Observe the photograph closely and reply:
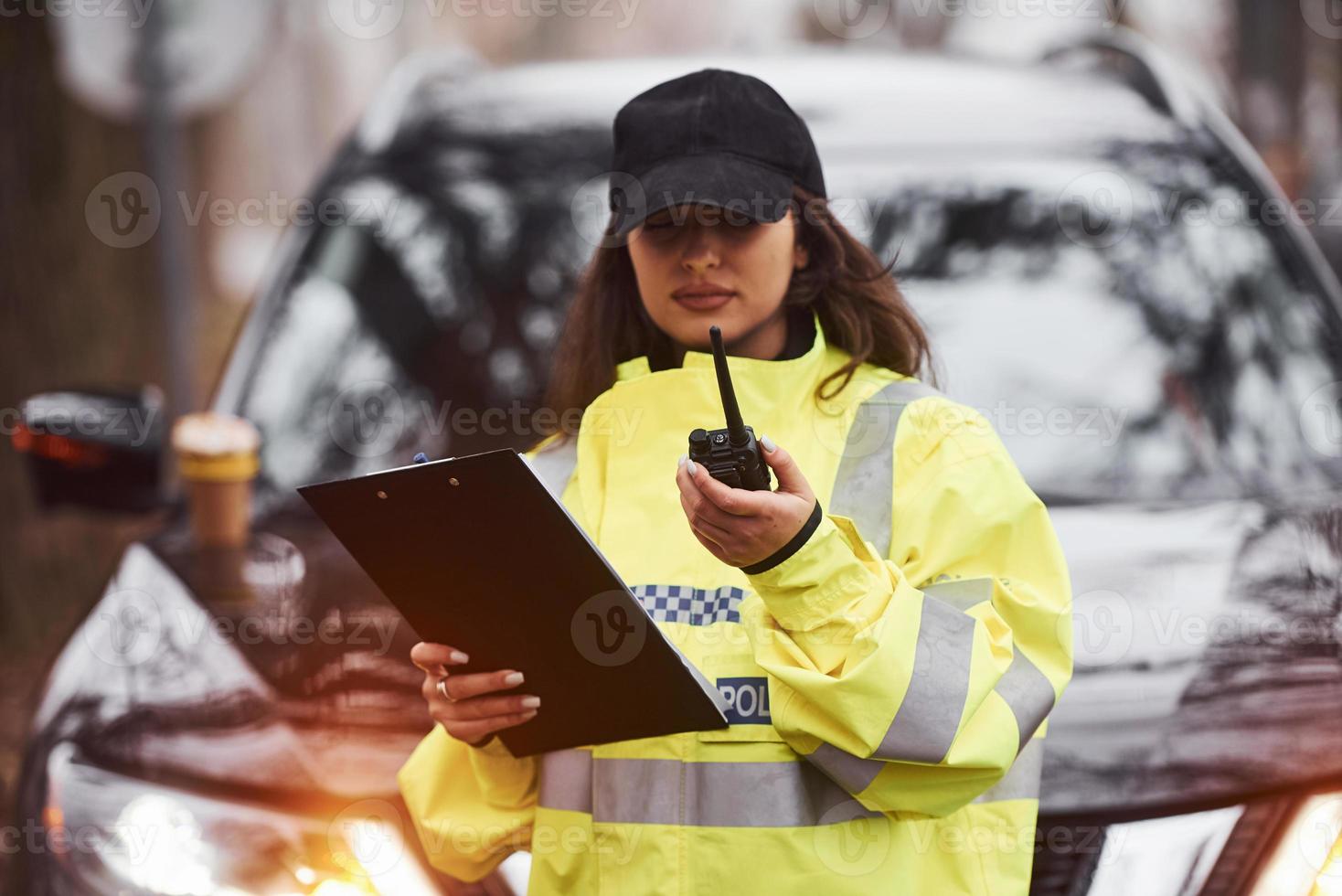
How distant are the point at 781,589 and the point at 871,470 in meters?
0.27

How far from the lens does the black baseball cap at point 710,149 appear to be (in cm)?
209

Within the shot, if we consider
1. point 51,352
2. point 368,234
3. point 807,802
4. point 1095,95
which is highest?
point 1095,95

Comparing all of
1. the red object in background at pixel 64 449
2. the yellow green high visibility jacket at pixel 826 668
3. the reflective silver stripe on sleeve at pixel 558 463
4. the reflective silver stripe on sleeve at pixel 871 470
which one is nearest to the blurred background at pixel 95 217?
the red object in background at pixel 64 449

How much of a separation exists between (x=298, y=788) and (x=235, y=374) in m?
1.41

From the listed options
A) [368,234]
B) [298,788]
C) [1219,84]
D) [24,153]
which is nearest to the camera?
[298,788]

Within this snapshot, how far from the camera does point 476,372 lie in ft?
11.5

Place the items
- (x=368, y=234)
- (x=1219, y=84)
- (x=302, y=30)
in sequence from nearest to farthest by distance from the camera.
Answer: (x=368, y=234) → (x=1219, y=84) → (x=302, y=30)

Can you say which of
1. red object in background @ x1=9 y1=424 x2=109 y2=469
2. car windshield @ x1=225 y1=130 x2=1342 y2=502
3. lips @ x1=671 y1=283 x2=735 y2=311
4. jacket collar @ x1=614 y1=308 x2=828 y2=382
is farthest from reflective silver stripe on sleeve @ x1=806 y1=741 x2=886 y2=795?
red object in background @ x1=9 y1=424 x2=109 y2=469

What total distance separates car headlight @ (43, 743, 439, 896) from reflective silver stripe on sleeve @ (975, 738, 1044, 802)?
781 mm

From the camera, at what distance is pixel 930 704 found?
1.76 meters

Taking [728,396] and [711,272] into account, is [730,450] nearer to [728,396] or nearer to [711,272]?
[728,396]

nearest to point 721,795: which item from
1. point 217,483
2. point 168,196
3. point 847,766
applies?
point 847,766

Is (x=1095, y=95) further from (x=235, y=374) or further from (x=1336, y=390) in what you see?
(x=235, y=374)

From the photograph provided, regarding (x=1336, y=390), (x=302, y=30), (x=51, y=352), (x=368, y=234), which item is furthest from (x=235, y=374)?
(x=302, y=30)
